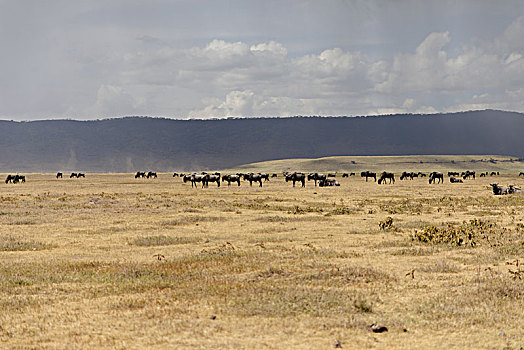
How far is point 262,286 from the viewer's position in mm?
13359

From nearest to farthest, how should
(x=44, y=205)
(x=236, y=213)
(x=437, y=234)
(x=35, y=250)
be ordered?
(x=35, y=250) < (x=437, y=234) < (x=236, y=213) < (x=44, y=205)

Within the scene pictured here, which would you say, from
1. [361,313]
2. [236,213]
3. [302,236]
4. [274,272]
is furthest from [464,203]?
[361,313]

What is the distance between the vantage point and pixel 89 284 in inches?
555

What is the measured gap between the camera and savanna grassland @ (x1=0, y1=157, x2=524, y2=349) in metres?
9.98

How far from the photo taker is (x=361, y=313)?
11188 millimetres

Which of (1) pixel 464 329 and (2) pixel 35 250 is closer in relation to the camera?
(1) pixel 464 329

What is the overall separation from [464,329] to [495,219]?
20.2 m

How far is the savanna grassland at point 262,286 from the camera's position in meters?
9.98

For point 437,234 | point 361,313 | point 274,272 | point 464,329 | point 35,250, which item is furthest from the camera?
point 437,234

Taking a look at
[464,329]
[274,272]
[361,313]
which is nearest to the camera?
[464,329]

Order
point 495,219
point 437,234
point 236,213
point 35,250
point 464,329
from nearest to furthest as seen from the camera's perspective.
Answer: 1. point 464,329
2. point 35,250
3. point 437,234
4. point 495,219
5. point 236,213

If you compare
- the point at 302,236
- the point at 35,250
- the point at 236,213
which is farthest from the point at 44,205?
the point at 302,236

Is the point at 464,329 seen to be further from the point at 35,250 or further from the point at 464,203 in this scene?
the point at 464,203

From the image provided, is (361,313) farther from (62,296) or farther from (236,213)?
(236,213)
